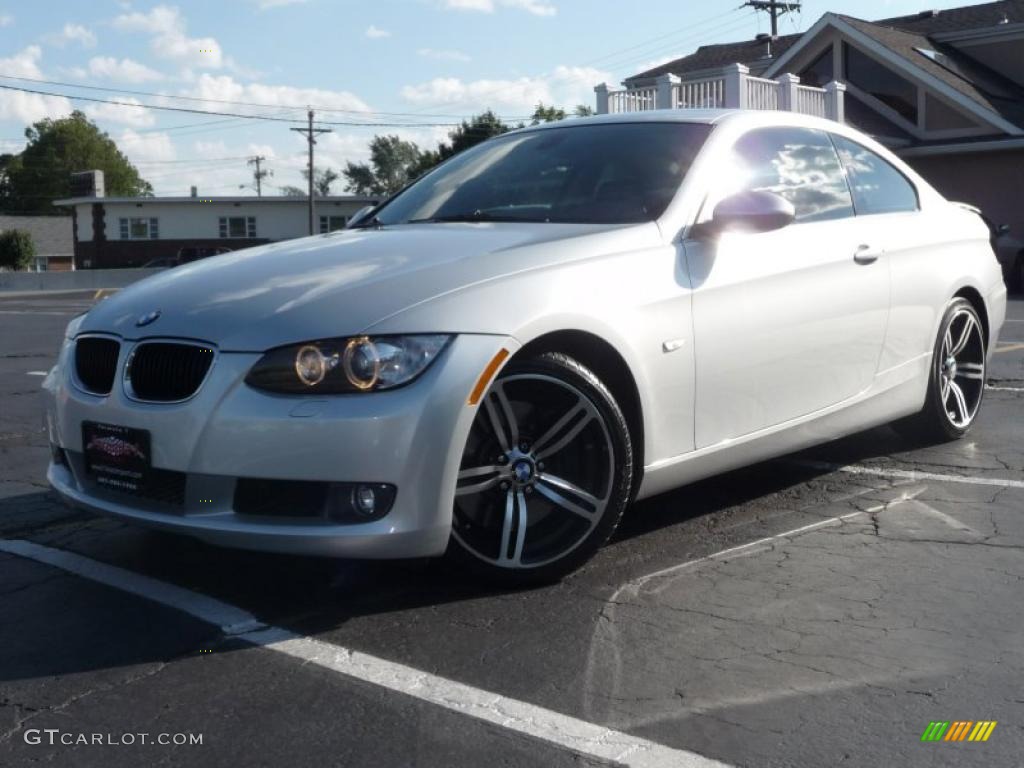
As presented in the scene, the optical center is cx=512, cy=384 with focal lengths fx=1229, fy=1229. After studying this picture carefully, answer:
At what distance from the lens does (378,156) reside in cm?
12250

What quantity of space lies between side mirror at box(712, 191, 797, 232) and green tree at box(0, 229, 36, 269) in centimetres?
6790

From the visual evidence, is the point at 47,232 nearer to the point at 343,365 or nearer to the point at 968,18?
the point at 968,18

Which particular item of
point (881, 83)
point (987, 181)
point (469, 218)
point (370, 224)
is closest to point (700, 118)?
point (469, 218)

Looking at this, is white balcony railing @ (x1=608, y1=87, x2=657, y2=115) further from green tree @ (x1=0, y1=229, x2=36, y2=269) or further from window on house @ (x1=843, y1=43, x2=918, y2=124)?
green tree @ (x1=0, y1=229, x2=36, y2=269)

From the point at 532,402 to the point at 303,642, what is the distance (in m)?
1.02

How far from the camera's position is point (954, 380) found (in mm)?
6176

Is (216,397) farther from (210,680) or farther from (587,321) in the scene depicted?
(587,321)

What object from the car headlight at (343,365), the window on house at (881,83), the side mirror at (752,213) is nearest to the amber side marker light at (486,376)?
the car headlight at (343,365)

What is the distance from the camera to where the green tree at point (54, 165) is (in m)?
113

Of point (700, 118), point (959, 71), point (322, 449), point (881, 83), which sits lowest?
point (322, 449)

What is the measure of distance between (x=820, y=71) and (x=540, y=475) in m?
28.2

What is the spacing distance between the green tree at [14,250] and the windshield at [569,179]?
2624 inches

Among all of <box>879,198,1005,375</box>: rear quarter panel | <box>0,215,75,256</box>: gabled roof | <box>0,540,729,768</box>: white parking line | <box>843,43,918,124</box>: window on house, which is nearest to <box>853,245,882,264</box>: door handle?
<box>879,198,1005,375</box>: rear quarter panel

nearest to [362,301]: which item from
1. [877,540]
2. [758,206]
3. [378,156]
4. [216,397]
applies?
[216,397]
